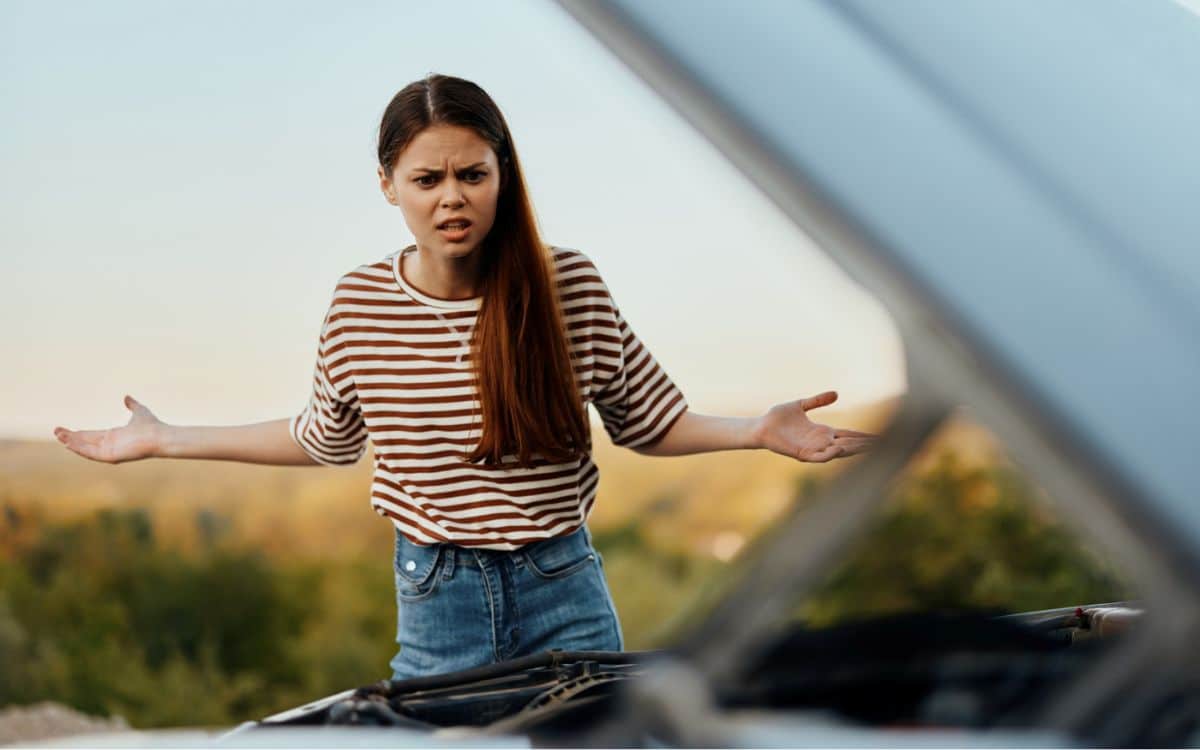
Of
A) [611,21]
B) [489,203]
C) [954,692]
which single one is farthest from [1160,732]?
[489,203]

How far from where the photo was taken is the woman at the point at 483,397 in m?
1.65

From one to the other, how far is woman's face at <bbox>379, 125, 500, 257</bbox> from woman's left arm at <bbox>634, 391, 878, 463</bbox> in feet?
1.31

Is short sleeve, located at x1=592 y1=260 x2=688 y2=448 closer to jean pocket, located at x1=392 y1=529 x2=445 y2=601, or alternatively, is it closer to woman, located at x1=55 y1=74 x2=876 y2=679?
woman, located at x1=55 y1=74 x2=876 y2=679

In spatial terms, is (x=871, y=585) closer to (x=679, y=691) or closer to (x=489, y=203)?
(x=679, y=691)

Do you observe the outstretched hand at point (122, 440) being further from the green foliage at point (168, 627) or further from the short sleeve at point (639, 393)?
the green foliage at point (168, 627)

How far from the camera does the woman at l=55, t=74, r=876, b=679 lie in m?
1.65

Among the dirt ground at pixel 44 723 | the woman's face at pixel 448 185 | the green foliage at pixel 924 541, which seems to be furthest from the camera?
the dirt ground at pixel 44 723

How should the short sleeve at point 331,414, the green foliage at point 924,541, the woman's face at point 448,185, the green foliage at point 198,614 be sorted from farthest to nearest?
1. the green foliage at point 198,614
2. the short sleeve at point 331,414
3. the woman's face at point 448,185
4. the green foliage at point 924,541

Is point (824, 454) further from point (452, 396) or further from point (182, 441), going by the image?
point (182, 441)

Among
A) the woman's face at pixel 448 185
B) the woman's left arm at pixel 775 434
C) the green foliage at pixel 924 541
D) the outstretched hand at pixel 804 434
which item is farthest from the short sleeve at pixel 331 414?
the green foliage at pixel 924 541

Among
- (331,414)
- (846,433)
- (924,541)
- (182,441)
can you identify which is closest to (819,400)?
(846,433)

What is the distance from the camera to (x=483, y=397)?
1702 mm

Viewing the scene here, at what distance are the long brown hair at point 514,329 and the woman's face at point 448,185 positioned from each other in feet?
0.16

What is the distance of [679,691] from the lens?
838 mm
